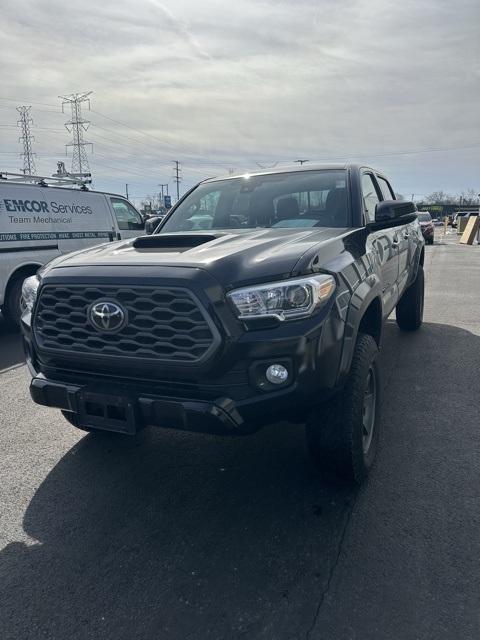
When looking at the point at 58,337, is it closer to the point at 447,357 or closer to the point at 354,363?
the point at 354,363

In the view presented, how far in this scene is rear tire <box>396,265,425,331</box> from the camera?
6188 millimetres

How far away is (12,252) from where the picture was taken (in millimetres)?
7324

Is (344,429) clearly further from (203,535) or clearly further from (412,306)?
(412,306)

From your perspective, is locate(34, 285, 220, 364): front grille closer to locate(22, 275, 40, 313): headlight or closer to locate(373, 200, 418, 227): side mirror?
locate(22, 275, 40, 313): headlight

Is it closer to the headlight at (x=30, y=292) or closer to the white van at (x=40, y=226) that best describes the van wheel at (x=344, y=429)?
the headlight at (x=30, y=292)

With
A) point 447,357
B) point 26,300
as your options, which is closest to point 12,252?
point 26,300

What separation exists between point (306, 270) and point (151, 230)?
2.36 m

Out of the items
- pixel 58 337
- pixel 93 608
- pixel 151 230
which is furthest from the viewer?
pixel 151 230

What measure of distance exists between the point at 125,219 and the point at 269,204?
249 inches

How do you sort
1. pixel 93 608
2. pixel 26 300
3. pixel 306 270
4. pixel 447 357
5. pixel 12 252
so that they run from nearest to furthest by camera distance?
pixel 93 608
pixel 306 270
pixel 26 300
pixel 447 357
pixel 12 252

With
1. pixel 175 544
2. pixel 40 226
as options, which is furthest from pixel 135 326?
pixel 40 226

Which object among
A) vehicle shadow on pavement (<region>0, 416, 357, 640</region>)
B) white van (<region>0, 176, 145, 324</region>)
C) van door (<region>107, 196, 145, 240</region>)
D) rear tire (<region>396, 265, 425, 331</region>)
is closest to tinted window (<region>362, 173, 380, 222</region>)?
vehicle shadow on pavement (<region>0, 416, 357, 640</region>)

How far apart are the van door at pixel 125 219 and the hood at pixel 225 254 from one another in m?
6.44

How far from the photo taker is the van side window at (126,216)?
9.45 meters
